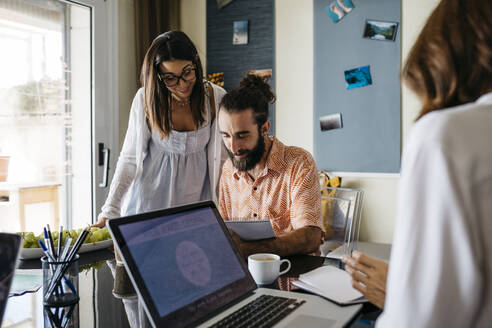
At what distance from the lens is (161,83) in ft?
5.79

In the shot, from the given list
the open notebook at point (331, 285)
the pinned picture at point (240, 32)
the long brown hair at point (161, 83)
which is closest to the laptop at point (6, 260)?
the open notebook at point (331, 285)

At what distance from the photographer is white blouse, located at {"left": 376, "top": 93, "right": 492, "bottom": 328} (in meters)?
0.45

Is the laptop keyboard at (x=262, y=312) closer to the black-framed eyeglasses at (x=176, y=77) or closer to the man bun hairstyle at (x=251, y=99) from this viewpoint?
the man bun hairstyle at (x=251, y=99)

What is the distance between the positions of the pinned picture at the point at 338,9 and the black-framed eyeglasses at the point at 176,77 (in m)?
1.61

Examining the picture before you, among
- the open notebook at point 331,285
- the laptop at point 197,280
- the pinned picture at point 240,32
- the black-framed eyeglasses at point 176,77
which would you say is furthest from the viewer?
the pinned picture at point 240,32

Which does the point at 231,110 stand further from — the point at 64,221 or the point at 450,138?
the point at 64,221

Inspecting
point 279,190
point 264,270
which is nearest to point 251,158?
point 279,190

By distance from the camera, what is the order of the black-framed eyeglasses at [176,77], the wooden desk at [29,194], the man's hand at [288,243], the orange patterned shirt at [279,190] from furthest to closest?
the wooden desk at [29,194] → the black-framed eyeglasses at [176,77] → the orange patterned shirt at [279,190] → the man's hand at [288,243]

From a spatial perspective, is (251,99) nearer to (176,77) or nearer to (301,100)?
(176,77)

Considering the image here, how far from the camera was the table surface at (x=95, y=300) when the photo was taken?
863mm

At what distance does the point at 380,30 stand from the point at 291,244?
198cm

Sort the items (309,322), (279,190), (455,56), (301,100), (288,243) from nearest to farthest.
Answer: (455,56) → (309,322) → (288,243) → (279,190) → (301,100)

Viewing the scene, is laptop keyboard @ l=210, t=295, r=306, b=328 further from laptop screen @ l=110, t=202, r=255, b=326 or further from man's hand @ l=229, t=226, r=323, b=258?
man's hand @ l=229, t=226, r=323, b=258

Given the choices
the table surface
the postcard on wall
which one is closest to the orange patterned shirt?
the table surface
